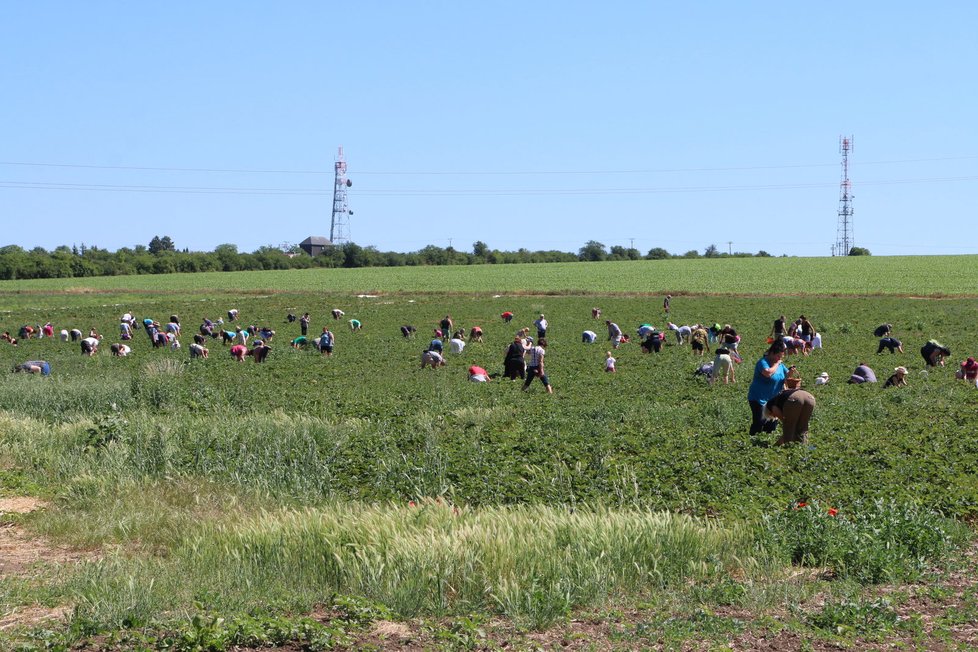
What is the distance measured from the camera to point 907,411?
664 inches

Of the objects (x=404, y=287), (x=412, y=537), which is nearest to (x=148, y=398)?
(x=412, y=537)

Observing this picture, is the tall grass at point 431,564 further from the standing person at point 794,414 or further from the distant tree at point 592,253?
the distant tree at point 592,253

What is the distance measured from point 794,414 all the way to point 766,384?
962mm

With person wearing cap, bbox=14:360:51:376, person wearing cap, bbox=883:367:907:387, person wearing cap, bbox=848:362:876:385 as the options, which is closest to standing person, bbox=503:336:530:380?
person wearing cap, bbox=848:362:876:385

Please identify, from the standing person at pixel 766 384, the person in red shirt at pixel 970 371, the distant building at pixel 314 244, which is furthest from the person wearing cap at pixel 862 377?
the distant building at pixel 314 244

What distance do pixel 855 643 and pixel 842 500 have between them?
13.5 ft

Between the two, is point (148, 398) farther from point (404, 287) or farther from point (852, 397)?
point (404, 287)

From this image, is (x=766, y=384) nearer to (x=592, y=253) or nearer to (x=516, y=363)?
(x=516, y=363)

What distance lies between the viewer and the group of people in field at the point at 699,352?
14.1 meters

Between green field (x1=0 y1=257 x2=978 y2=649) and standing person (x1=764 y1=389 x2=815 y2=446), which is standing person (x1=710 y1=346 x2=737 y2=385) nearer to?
green field (x1=0 y1=257 x2=978 y2=649)

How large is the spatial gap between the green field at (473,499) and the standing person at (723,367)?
57cm

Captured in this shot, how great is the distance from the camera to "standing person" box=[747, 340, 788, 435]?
14.3 meters

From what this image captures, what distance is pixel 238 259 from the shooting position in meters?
125

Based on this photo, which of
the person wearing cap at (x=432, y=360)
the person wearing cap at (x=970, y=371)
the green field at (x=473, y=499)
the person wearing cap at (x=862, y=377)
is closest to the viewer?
the green field at (x=473, y=499)
